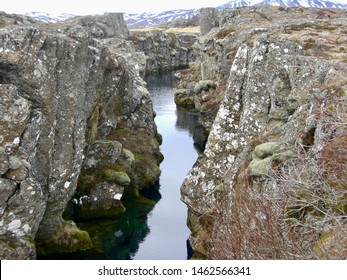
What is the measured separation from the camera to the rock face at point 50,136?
25.3 m

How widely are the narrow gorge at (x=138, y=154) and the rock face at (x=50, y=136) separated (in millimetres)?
75

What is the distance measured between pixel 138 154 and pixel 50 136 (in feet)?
57.2

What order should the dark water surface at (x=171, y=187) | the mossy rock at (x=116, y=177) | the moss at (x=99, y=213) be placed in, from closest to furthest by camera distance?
the dark water surface at (x=171, y=187) < the moss at (x=99, y=213) < the mossy rock at (x=116, y=177)

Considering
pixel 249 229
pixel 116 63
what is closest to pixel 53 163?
pixel 116 63

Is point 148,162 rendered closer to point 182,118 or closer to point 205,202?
point 205,202

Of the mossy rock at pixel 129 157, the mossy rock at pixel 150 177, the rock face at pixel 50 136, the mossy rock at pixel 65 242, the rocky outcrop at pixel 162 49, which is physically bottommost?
the rocky outcrop at pixel 162 49

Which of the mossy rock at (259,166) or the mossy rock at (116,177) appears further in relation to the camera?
the mossy rock at (116,177)

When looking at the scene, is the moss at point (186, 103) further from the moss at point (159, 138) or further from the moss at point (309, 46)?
the moss at point (309, 46)

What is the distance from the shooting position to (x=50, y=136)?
29.0m

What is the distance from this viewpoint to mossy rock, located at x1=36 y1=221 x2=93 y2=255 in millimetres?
29859

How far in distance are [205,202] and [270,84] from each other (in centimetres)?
866

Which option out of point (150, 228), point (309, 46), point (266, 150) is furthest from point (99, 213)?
point (309, 46)

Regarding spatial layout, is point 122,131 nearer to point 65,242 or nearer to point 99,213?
point 99,213

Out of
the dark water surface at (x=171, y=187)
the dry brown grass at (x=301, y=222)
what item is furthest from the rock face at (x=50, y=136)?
the dry brown grass at (x=301, y=222)
